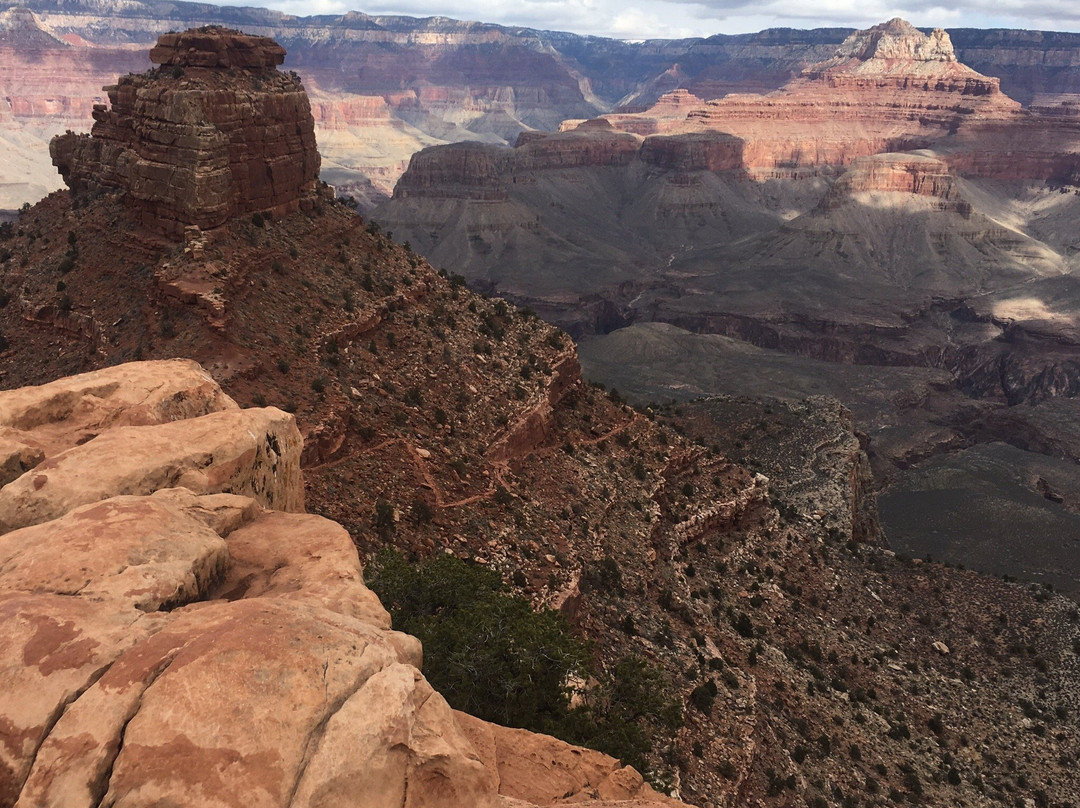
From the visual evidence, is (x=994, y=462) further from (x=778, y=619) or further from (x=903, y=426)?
(x=778, y=619)

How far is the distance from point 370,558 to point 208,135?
19.6 meters

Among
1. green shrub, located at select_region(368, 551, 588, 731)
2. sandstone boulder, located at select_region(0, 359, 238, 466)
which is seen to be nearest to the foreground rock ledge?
sandstone boulder, located at select_region(0, 359, 238, 466)

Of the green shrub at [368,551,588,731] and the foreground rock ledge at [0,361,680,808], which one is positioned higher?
the foreground rock ledge at [0,361,680,808]

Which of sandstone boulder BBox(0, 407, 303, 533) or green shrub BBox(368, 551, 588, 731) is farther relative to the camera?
green shrub BBox(368, 551, 588, 731)

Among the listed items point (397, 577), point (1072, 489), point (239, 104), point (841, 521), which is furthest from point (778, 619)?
point (1072, 489)

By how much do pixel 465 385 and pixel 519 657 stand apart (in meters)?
21.4

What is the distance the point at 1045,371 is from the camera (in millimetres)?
147750

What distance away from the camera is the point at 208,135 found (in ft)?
121

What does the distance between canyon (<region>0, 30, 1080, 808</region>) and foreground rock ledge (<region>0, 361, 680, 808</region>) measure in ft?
0.15

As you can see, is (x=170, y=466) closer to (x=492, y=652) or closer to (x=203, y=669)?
(x=203, y=669)

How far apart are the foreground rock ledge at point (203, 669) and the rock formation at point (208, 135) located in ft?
73.9

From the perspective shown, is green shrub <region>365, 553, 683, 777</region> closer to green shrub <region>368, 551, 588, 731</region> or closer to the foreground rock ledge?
green shrub <region>368, 551, 588, 731</region>

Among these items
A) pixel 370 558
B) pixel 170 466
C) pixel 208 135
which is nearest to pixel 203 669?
pixel 170 466

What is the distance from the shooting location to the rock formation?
122 ft
